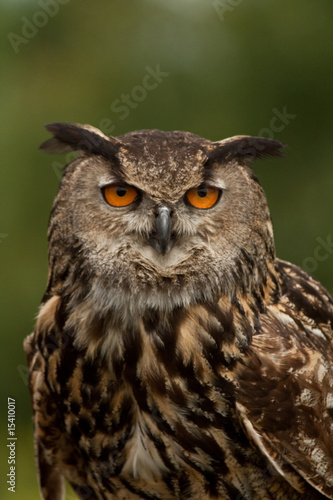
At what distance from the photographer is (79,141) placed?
208 centimetres

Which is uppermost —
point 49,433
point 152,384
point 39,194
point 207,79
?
point 207,79

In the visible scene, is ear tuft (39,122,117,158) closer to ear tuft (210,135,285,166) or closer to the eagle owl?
the eagle owl

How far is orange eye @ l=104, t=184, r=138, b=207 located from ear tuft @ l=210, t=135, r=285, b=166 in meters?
0.25

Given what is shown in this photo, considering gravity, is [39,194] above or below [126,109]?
below

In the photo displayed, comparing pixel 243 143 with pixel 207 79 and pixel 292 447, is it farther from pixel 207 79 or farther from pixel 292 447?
pixel 207 79

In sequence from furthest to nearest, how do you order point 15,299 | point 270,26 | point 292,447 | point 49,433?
1. point 270,26
2. point 15,299
3. point 49,433
4. point 292,447

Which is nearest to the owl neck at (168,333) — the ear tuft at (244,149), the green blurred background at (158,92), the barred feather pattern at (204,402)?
the barred feather pattern at (204,402)

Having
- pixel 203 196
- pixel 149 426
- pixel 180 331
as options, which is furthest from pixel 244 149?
pixel 149 426

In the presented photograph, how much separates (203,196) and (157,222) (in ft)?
0.55

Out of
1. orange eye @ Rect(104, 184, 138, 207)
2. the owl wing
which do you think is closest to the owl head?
orange eye @ Rect(104, 184, 138, 207)

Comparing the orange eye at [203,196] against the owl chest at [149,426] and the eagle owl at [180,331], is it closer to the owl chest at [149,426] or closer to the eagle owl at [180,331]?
the eagle owl at [180,331]

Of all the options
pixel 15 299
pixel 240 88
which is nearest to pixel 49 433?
pixel 15 299

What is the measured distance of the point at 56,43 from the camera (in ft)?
16.5

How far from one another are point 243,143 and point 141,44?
10.5 feet
